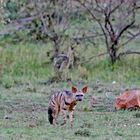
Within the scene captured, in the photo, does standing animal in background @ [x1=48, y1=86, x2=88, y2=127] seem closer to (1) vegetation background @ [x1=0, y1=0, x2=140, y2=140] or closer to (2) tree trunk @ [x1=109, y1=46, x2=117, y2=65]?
(1) vegetation background @ [x1=0, y1=0, x2=140, y2=140]

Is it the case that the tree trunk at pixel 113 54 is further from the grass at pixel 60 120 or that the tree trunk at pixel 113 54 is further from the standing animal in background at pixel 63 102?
the standing animal in background at pixel 63 102

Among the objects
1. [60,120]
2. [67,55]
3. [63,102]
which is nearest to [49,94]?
[67,55]

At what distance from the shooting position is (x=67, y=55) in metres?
18.3

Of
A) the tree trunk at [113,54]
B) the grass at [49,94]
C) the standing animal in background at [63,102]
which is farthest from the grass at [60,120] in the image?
the tree trunk at [113,54]

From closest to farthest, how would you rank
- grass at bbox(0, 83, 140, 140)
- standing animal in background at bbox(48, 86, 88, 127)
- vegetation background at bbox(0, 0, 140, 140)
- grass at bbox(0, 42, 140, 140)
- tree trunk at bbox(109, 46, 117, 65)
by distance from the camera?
1. grass at bbox(0, 83, 140, 140)
2. grass at bbox(0, 42, 140, 140)
3. standing animal in background at bbox(48, 86, 88, 127)
4. vegetation background at bbox(0, 0, 140, 140)
5. tree trunk at bbox(109, 46, 117, 65)

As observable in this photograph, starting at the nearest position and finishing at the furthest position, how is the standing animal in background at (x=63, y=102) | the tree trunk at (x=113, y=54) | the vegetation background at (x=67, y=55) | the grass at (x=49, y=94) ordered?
the grass at (x=49, y=94) < the standing animal in background at (x=63, y=102) < the vegetation background at (x=67, y=55) < the tree trunk at (x=113, y=54)

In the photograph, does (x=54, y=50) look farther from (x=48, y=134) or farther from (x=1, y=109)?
(x=48, y=134)

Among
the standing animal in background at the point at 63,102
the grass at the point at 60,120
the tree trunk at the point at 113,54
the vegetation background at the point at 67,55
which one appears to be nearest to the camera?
the grass at the point at 60,120

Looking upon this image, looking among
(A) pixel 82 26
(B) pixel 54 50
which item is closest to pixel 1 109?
(B) pixel 54 50

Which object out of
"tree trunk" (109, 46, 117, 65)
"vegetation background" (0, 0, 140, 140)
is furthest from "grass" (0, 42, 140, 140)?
"tree trunk" (109, 46, 117, 65)

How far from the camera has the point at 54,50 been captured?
19.4m

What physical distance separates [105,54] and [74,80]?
251 cm

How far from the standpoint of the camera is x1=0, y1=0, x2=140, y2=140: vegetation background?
551 inches

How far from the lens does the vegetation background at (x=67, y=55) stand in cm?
1400
